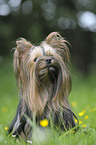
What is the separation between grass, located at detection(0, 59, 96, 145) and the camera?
265 cm

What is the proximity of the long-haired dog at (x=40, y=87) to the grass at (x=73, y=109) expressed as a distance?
224 mm

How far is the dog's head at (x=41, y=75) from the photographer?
130 inches

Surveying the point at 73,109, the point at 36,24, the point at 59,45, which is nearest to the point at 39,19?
the point at 36,24

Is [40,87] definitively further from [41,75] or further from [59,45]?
[59,45]

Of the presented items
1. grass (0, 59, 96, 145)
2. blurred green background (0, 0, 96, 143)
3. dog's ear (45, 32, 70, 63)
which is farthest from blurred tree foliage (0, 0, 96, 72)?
dog's ear (45, 32, 70, 63)

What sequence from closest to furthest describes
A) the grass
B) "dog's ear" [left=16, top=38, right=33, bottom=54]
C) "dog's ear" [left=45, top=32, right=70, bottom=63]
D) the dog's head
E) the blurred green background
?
the grass < the dog's head < "dog's ear" [left=16, top=38, right=33, bottom=54] < "dog's ear" [left=45, top=32, right=70, bottom=63] < the blurred green background

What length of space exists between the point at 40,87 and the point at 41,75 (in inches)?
7.6

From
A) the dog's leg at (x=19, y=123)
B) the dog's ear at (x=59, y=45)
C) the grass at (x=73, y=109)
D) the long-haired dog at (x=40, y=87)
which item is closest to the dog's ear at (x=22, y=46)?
the long-haired dog at (x=40, y=87)

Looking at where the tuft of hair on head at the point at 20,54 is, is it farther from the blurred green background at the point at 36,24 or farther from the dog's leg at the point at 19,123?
the blurred green background at the point at 36,24

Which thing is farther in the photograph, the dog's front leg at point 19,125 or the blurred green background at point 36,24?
the blurred green background at point 36,24

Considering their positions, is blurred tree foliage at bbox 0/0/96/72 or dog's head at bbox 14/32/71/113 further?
blurred tree foliage at bbox 0/0/96/72

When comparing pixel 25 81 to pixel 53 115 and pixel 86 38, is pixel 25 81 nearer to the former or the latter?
pixel 53 115

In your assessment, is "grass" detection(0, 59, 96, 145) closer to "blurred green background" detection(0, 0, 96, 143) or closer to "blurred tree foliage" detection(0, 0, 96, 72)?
"blurred green background" detection(0, 0, 96, 143)

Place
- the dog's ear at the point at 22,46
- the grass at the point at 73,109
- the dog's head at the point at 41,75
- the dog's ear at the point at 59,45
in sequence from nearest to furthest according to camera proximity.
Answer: the grass at the point at 73,109 < the dog's head at the point at 41,75 < the dog's ear at the point at 22,46 < the dog's ear at the point at 59,45
